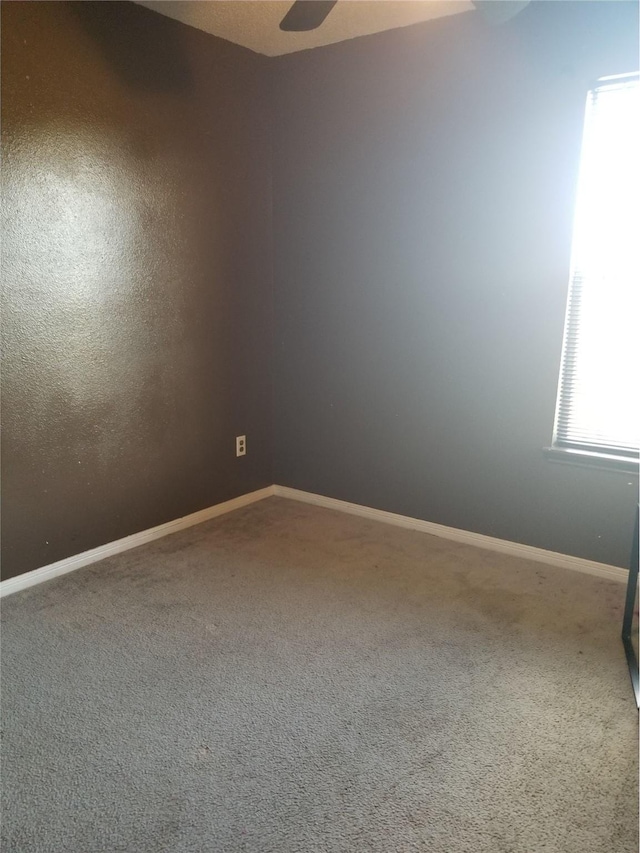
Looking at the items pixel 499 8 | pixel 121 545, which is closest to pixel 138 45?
pixel 499 8

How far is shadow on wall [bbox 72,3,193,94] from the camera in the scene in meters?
2.62

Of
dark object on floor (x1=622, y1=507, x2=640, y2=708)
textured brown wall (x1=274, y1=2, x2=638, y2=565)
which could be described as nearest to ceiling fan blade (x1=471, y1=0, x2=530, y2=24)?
textured brown wall (x1=274, y1=2, x2=638, y2=565)

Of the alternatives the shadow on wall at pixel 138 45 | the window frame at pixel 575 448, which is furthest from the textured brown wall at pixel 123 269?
the window frame at pixel 575 448

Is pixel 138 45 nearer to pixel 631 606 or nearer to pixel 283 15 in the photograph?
pixel 283 15

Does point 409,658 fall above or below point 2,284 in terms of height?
below

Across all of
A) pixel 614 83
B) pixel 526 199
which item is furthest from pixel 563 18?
pixel 526 199

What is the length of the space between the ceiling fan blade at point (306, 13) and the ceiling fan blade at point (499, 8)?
651mm

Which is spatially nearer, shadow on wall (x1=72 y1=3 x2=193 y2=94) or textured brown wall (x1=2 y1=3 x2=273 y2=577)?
textured brown wall (x1=2 y1=3 x2=273 y2=577)

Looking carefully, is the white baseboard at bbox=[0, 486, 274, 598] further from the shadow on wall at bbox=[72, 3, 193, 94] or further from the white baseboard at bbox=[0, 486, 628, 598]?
the shadow on wall at bbox=[72, 3, 193, 94]

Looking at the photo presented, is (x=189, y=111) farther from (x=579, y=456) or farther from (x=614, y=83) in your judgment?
(x=579, y=456)

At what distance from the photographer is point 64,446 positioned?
2.74 metres

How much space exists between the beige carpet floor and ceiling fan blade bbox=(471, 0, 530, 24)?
7.85ft

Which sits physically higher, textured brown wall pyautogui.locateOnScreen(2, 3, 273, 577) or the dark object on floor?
textured brown wall pyautogui.locateOnScreen(2, 3, 273, 577)

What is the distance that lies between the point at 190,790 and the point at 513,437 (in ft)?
6.79
